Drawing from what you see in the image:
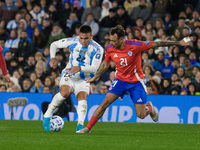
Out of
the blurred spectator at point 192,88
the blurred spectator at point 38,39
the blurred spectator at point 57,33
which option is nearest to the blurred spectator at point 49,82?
the blurred spectator at point 57,33

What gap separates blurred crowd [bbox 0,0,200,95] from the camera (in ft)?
57.7

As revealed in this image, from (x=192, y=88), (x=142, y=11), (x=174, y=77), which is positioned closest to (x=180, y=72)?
(x=174, y=77)

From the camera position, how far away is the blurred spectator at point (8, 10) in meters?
22.8

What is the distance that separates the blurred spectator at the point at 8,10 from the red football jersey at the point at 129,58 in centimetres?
1331

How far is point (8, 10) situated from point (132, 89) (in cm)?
1365

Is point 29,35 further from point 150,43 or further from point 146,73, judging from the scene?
point 150,43

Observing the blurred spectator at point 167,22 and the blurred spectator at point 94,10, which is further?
the blurred spectator at point 94,10

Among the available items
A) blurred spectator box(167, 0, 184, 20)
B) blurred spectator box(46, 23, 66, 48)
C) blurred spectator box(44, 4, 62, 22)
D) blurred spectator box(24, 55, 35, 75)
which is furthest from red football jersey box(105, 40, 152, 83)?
blurred spectator box(44, 4, 62, 22)

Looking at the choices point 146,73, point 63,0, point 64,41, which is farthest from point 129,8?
point 64,41

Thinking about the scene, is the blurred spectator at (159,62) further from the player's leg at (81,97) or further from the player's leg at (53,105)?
the player's leg at (53,105)

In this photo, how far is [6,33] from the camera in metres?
21.8

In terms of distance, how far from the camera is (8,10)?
74.8ft

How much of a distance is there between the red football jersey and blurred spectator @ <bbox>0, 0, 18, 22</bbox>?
13.3 meters

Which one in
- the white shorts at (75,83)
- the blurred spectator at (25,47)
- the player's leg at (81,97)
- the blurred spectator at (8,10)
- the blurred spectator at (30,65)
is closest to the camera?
the player's leg at (81,97)
